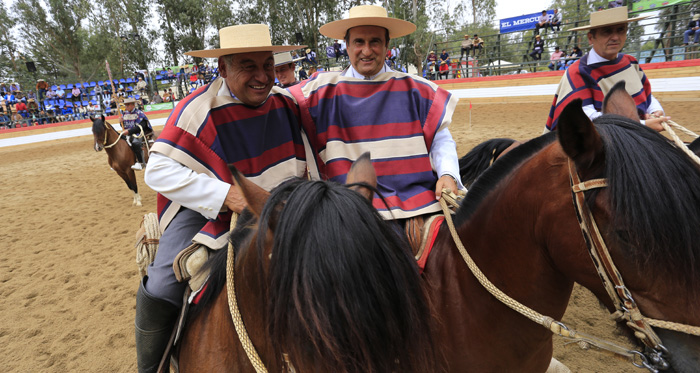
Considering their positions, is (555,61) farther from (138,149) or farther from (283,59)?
(138,149)

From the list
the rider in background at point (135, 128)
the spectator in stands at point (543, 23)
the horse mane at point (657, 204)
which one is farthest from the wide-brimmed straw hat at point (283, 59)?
the spectator in stands at point (543, 23)

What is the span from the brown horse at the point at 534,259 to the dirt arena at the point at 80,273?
2.06 m

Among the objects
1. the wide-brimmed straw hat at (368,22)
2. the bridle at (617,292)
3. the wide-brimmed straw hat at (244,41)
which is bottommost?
the bridle at (617,292)

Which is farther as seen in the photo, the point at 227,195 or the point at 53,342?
the point at 53,342

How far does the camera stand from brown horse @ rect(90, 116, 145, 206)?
8.88 metres

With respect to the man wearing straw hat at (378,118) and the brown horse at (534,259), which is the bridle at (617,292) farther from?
the man wearing straw hat at (378,118)

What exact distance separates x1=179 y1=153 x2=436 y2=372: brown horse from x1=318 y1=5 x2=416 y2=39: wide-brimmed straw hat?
5.29ft

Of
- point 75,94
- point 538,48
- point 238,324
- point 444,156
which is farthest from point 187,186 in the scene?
point 75,94

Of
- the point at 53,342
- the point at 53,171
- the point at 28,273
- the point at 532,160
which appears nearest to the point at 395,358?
the point at 532,160

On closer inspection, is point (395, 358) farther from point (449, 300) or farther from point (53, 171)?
point (53, 171)

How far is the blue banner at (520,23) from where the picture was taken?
22609 millimetres

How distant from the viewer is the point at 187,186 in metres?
1.87

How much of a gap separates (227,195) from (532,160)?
135cm

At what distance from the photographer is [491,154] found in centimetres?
293
